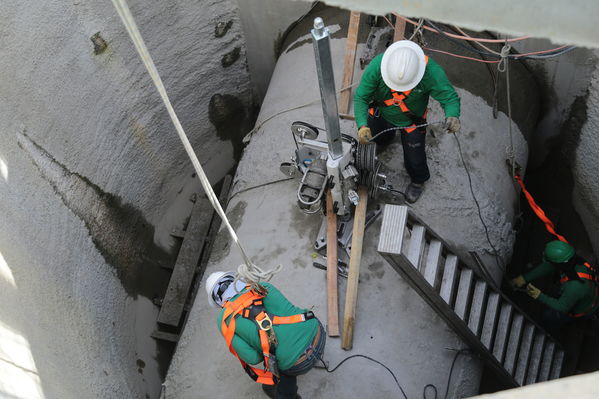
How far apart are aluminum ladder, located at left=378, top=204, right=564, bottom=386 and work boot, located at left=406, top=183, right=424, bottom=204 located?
0.32m

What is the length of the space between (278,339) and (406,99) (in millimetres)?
2051

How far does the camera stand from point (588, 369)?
5.59 meters

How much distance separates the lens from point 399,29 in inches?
199

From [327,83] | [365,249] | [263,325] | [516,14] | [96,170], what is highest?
[516,14]

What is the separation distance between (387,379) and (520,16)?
9.27 feet

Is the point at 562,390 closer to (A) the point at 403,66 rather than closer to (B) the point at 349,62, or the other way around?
(A) the point at 403,66

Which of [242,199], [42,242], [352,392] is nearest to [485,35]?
[242,199]

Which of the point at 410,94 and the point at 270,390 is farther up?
the point at 410,94

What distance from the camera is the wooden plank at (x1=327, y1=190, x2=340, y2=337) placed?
425cm

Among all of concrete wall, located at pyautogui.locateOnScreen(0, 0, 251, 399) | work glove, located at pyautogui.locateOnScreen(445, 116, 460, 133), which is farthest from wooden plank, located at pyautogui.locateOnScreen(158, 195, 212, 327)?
work glove, located at pyautogui.locateOnScreen(445, 116, 460, 133)

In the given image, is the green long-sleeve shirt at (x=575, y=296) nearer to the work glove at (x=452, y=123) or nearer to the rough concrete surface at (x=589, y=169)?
the rough concrete surface at (x=589, y=169)

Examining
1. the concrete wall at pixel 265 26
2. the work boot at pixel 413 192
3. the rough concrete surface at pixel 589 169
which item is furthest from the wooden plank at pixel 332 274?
the rough concrete surface at pixel 589 169

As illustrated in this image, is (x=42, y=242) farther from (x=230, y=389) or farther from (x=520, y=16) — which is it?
(x=520, y=16)

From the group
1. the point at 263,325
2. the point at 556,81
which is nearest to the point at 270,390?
the point at 263,325
